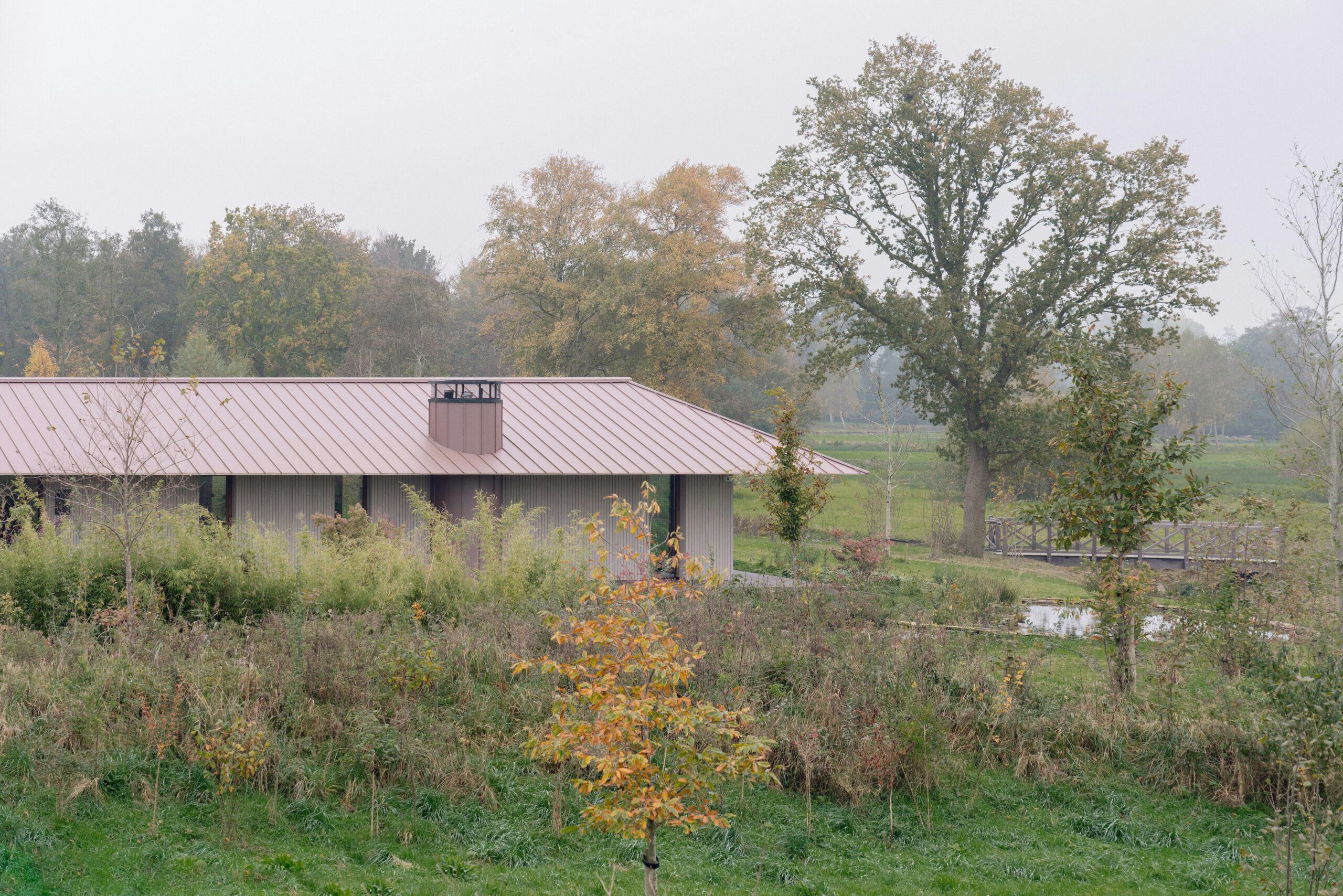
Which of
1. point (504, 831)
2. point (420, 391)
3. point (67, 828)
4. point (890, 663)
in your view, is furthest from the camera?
point (420, 391)

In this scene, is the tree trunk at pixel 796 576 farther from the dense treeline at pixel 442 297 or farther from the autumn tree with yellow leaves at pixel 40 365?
the autumn tree with yellow leaves at pixel 40 365

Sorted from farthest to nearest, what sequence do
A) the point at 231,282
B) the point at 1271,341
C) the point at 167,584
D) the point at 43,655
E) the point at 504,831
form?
the point at 231,282 < the point at 1271,341 < the point at 167,584 < the point at 43,655 < the point at 504,831

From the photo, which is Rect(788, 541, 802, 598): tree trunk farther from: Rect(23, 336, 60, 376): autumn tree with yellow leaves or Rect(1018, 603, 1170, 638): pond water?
Rect(23, 336, 60, 376): autumn tree with yellow leaves

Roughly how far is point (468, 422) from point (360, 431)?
6.59ft

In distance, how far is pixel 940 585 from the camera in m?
14.6

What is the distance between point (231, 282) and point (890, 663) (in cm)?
3897

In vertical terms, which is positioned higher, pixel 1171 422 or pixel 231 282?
pixel 231 282

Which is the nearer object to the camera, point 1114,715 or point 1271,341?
point 1114,715

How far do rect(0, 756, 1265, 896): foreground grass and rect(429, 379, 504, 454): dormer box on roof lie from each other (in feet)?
33.6

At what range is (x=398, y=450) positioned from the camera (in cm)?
1692

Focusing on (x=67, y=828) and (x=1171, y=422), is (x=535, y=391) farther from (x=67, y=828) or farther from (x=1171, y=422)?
(x=1171, y=422)

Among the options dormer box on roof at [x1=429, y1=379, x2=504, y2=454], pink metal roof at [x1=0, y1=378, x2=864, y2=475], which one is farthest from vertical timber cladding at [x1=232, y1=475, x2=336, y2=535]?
dormer box on roof at [x1=429, y1=379, x2=504, y2=454]

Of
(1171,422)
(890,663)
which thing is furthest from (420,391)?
(1171,422)

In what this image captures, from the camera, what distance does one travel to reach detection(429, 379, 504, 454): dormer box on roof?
17.1 meters
